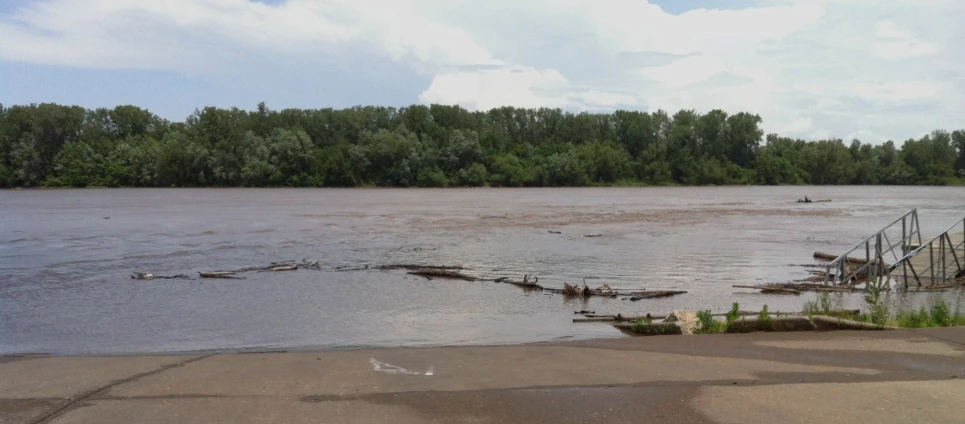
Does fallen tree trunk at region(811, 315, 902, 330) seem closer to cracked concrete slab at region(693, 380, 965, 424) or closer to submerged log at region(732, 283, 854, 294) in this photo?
cracked concrete slab at region(693, 380, 965, 424)

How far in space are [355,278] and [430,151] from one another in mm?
112562

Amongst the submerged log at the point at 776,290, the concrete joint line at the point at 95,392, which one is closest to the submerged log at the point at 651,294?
the submerged log at the point at 776,290

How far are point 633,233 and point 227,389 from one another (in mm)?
35131

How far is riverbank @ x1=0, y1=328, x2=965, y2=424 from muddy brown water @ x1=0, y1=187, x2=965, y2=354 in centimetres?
377

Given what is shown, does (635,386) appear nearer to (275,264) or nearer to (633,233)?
(275,264)

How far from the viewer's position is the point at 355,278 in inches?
934

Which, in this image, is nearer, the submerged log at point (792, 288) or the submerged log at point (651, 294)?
the submerged log at point (651, 294)

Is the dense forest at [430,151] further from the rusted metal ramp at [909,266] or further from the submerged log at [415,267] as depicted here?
the rusted metal ramp at [909,266]

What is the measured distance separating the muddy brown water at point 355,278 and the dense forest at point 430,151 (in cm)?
8466

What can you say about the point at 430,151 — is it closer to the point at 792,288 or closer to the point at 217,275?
the point at 217,275

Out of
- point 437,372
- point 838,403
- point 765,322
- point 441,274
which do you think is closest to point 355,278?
point 441,274

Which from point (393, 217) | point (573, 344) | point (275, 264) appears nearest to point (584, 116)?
point (393, 217)

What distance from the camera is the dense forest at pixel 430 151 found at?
131 m

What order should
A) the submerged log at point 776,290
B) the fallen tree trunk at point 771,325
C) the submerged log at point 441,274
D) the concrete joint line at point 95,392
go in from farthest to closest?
the submerged log at point 441,274
the submerged log at point 776,290
the fallen tree trunk at point 771,325
the concrete joint line at point 95,392
